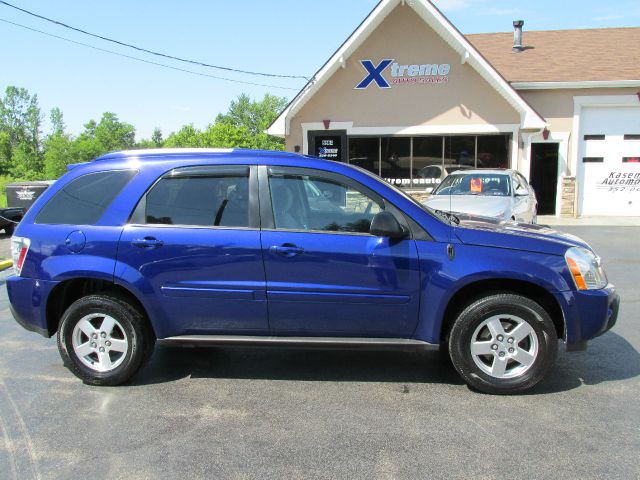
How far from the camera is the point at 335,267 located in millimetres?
3889

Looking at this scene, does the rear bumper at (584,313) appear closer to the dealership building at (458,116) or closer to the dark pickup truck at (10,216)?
the dealership building at (458,116)

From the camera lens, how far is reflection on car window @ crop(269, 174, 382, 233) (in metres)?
4.02

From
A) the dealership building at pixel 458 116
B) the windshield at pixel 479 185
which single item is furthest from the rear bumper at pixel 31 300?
the dealership building at pixel 458 116

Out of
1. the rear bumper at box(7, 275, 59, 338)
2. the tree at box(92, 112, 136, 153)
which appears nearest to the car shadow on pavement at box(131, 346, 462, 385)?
the rear bumper at box(7, 275, 59, 338)

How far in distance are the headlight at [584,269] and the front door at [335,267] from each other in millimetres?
1119

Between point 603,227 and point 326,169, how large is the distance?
12478 millimetres

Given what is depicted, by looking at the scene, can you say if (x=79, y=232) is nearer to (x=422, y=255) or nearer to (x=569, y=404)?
(x=422, y=255)

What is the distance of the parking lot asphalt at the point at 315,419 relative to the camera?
10.1ft

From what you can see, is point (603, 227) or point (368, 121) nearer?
point (603, 227)

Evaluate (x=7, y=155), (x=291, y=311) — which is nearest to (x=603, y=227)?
(x=291, y=311)

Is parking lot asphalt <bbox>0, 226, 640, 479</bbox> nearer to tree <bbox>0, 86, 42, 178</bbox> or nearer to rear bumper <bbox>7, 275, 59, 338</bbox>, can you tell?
rear bumper <bbox>7, 275, 59, 338</bbox>

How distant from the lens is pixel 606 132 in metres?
15.9

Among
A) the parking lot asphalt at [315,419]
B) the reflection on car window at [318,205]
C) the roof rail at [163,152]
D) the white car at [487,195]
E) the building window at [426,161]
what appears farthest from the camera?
the building window at [426,161]

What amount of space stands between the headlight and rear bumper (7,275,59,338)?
3.89 meters
